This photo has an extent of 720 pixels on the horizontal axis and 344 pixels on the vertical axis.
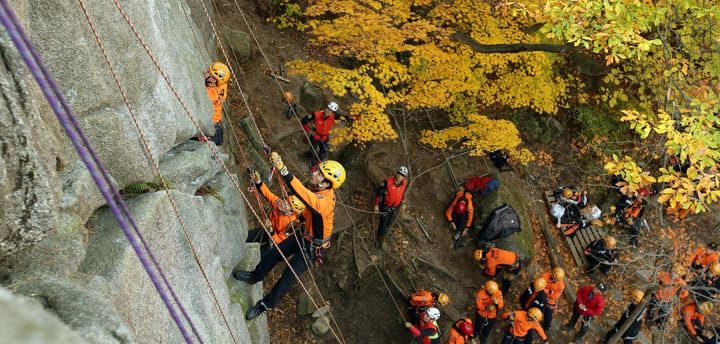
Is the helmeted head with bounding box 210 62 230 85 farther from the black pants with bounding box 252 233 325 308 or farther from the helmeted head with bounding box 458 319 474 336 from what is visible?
the helmeted head with bounding box 458 319 474 336

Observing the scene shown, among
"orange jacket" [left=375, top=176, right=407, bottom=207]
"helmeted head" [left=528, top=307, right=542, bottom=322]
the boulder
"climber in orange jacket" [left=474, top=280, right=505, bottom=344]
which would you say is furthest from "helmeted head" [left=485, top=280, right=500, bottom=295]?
the boulder

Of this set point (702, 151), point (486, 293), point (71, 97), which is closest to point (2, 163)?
point (71, 97)

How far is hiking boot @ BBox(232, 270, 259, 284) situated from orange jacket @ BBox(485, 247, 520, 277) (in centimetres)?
649

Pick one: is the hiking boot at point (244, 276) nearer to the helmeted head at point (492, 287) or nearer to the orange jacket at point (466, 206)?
the helmeted head at point (492, 287)

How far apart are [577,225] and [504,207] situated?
3138mm

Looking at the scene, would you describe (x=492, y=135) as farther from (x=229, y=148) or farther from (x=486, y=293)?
(x=229, y=148)

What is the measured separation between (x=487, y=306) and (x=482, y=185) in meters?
4.09

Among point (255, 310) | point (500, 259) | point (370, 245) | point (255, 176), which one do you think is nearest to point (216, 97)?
point (255, 176)

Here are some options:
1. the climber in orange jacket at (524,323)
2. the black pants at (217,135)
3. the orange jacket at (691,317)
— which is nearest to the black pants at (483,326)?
the climber in orange jacket at (524,323)

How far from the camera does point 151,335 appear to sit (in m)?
3.43

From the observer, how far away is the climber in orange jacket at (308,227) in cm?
552

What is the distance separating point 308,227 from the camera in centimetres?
636

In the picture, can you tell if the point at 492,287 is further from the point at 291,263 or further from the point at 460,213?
the point at 291,263

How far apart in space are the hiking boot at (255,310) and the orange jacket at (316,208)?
5.12 feet
